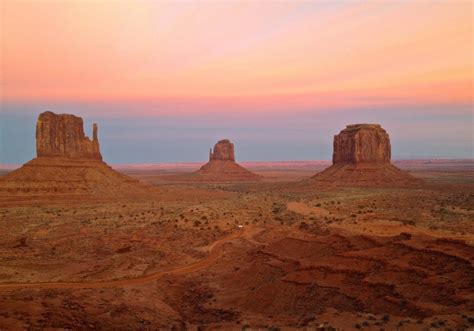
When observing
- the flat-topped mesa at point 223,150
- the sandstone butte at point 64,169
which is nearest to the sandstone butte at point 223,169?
the flat-topped mesa at point 223,150

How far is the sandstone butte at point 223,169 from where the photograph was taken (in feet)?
420

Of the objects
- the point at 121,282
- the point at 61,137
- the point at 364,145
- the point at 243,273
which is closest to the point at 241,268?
the point at 243,273

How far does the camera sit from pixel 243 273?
70.7ft

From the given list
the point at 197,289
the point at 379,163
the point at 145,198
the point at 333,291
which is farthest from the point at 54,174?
the point at 379,163

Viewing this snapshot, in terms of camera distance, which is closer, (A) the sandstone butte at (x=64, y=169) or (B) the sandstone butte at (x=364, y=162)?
(A) the sandstone butte at (x=64, y=169)

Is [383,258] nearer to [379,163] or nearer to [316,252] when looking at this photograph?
[316,252]

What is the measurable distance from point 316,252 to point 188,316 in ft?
28.4

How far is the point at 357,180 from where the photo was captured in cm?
7806

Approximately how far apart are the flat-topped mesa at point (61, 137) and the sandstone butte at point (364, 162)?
1864 inches

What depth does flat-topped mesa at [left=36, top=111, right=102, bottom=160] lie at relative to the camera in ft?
205

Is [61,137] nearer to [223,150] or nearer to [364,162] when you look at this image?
[364,162]

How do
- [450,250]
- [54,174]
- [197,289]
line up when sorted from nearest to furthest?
[450,250]
[197,289]
[54,174]

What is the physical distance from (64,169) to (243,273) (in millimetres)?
50079

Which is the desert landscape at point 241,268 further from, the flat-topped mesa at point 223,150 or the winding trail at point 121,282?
the flat-topped mesa at point 223,150
